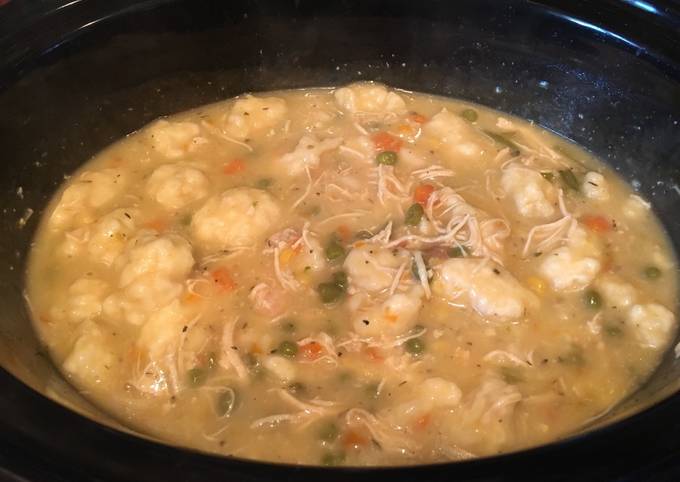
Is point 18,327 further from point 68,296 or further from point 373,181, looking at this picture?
point 373,181

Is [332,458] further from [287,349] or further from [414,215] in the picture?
[414,215]

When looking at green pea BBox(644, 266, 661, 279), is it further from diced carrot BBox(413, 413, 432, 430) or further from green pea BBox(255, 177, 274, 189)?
green pea BBox(255, 177, 274, 189)

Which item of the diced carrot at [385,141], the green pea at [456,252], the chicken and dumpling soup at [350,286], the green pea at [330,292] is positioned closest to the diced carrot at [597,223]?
the chicken and dumpling soup at [350,286]

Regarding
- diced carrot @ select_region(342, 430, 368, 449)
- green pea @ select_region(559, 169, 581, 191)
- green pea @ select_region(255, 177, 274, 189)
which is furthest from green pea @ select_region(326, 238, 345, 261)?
green pea @ select_region(559, 169, 581, 191)

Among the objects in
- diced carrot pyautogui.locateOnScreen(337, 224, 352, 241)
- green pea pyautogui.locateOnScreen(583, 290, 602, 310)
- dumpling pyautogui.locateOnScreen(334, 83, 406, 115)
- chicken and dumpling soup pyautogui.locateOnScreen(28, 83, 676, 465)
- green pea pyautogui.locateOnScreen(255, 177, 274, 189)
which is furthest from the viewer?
dumpling pyautogui.locateOnScreen(334, 83, 406, 115)

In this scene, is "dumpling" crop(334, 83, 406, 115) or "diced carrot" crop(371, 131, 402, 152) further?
"dumpling" crop(334, 83, 406, 115)

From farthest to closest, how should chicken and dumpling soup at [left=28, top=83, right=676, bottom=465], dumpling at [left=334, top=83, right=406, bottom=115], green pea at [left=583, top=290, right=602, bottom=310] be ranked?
dumpling at [left=334, top=83, right=406, bottom=115]
green pea at [left=583, top=290, right=602, bottom=310]
chicken and dumpling soup at [left=28, top=83, right=676, bottom=465]

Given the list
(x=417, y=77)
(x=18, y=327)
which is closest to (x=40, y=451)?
(x=18, y=327)

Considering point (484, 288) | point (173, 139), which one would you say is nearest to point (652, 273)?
point (484, 288)
